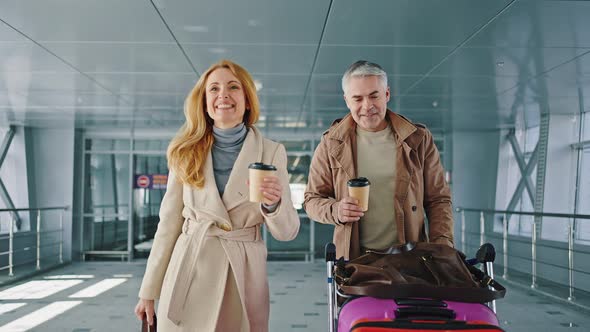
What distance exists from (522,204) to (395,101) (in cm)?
418

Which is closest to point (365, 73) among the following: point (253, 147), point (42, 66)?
point (253, 147)

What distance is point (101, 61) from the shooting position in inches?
231

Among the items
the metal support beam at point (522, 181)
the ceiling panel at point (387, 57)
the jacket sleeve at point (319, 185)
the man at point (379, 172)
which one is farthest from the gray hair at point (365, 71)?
the metal support beam at point (522, 181)

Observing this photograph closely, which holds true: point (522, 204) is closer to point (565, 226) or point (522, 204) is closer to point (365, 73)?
point (565, 226)

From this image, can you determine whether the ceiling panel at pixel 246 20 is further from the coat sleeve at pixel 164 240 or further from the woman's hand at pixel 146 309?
the woman's hand at pixel 146 309

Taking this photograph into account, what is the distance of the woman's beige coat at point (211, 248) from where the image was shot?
6.21 ft

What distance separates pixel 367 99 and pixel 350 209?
46 centimetres

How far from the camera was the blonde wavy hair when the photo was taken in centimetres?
198

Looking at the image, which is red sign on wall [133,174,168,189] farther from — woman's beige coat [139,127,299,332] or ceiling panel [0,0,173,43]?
woman's beige coat [139,127,299,332]

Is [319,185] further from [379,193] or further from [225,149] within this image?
[225,149]

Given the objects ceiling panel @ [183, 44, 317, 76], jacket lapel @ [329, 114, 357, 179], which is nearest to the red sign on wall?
ceiling panel @ [183, 44, 317, 76]

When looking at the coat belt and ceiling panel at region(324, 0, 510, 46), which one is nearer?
the coat belt

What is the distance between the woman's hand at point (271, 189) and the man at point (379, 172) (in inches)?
15.2

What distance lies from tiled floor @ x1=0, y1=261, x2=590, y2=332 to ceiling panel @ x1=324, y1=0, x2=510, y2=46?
296cm
